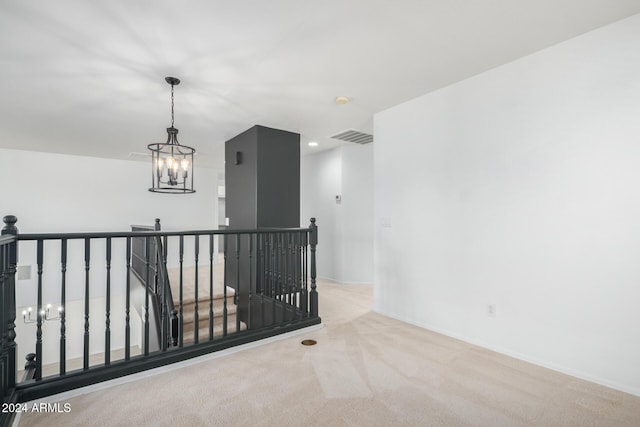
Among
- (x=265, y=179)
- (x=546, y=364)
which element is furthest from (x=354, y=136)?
(x=546, y=364)

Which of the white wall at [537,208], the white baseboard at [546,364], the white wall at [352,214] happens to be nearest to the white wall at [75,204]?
the white wall at [352,214]

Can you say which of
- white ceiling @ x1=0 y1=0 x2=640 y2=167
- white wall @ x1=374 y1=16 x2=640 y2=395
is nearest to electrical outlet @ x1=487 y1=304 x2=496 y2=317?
white wall @ x1=374 y1=16 x2=640 y2=395

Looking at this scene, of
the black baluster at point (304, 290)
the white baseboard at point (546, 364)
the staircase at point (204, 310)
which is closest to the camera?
the white baseboard at point (546, 364)

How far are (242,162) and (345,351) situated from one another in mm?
3145

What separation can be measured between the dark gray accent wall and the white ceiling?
56 cm

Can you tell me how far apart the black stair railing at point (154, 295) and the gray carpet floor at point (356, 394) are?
0.55 feet

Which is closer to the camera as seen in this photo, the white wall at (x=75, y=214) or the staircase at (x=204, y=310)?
the staircase at (x=204, y=310)

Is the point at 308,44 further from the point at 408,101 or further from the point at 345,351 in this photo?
the point at 345,351

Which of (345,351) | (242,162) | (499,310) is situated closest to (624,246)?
(499,310)

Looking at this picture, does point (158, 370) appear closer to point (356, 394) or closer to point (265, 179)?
point (356, 394)

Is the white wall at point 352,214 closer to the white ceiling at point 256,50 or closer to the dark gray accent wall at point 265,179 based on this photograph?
the dark gray accent wall at point 265,179

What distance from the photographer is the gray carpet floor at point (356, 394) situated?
1.80m

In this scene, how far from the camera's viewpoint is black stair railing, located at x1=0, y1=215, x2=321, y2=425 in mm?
1899

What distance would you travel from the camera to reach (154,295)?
421 cm
